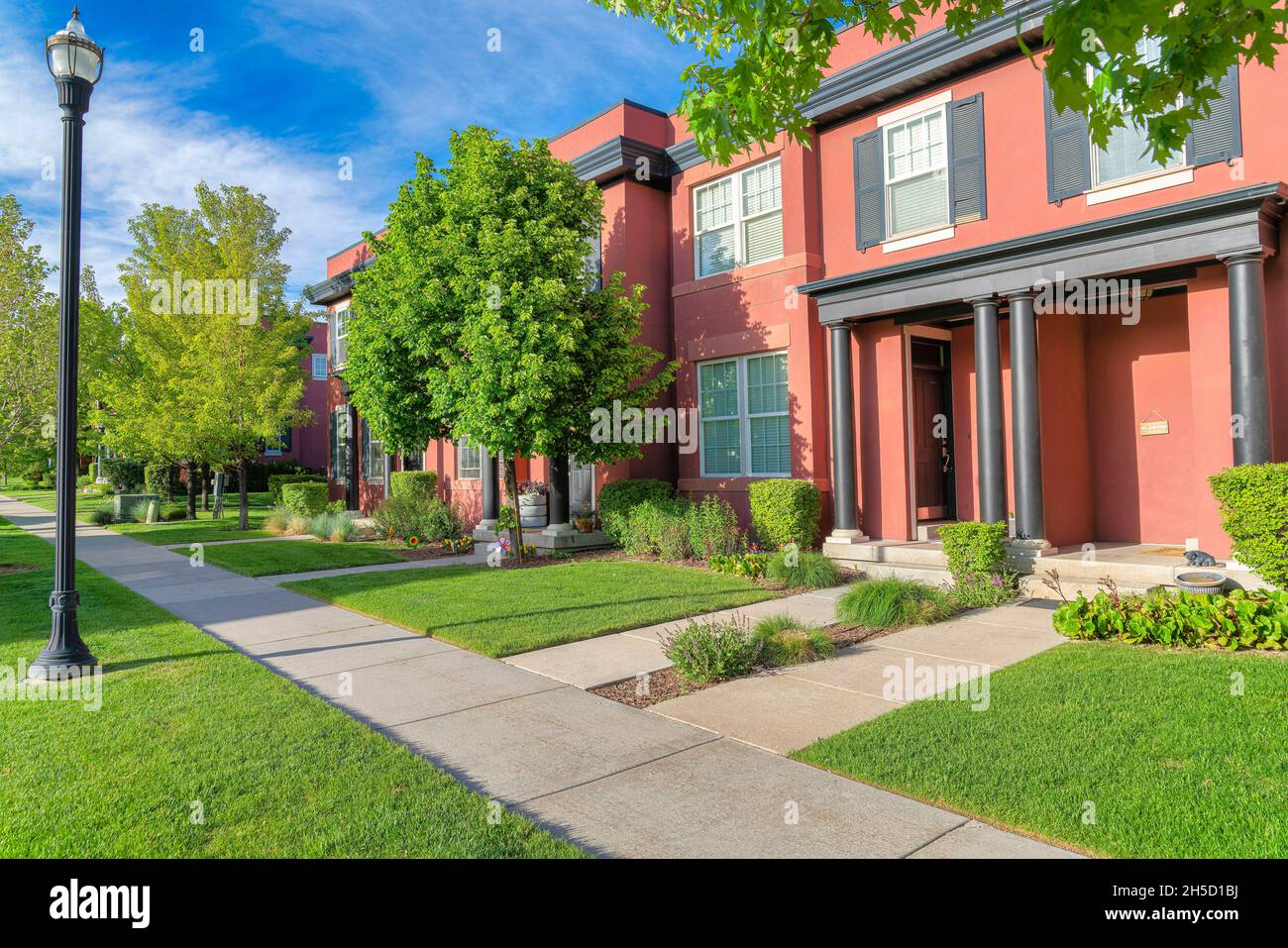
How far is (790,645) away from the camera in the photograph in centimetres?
704

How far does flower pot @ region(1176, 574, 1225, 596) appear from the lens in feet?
26.6

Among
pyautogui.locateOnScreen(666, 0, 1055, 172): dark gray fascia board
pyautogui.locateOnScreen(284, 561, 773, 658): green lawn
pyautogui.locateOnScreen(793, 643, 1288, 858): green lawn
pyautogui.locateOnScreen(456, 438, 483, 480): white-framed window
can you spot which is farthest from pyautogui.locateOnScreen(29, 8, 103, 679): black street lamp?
pyautogui.locateOnScreen(456, 438, 483, 480): white-framed window

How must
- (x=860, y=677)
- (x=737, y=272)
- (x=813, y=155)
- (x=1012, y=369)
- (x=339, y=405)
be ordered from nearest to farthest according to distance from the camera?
(x=860, y=677) → (x=1012, y=369) → (x=813, y=155) → (x=737, y=272) → (x=339, y=405)

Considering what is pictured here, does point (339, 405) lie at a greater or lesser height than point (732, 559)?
greater

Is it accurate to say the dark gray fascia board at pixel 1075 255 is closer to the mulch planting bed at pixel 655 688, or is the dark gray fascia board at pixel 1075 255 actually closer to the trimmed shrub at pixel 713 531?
the trimmed shrub at pixel 713 531

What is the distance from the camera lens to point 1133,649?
22.4ft

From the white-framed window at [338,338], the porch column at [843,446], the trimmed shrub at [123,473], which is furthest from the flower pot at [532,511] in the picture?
the trimmed shrub at [123,473]

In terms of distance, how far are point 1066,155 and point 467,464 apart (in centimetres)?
1445

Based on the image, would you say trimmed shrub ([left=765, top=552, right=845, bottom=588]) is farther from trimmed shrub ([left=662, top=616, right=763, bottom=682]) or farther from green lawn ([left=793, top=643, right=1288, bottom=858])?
green lawn ([left=793, top=643, right=1288, bottom=858])

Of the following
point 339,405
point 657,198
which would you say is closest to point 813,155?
point 657,198

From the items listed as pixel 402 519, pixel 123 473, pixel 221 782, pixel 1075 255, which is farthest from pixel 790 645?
pixel 123 473

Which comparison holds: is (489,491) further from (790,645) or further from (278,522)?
(790,645)
